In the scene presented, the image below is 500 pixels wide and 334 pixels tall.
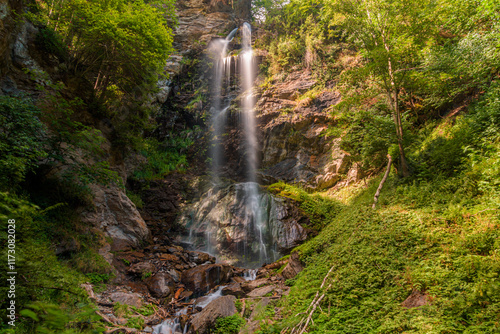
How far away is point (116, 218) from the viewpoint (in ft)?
31.0

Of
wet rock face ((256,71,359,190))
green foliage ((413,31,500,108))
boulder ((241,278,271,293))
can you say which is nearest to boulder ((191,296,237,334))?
boulder ((241,278,271,293))

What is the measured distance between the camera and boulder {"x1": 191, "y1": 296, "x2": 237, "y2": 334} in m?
5.34

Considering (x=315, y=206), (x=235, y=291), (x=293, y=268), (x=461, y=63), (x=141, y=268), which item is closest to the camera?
(x=461, y=63)

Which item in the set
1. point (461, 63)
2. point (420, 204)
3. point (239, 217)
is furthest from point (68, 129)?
point (461, 63)

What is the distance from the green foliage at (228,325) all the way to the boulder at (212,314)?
134mm

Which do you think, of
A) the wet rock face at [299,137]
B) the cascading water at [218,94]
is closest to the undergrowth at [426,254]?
the wet rock face at [299,137]

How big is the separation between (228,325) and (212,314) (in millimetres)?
579

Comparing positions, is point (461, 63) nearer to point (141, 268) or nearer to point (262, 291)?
point (262, 291)

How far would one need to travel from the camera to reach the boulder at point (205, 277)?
7.87 meters

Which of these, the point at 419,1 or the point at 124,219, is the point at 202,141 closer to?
the point at 124,219

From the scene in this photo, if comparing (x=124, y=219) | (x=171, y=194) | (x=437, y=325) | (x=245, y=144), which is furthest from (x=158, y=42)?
(x=437, y=325)

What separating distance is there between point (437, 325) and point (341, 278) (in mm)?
1934

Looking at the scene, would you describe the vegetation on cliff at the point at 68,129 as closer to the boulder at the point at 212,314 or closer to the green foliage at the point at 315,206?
the boulder at the point at 212,314

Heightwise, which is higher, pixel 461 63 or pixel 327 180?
pixel 461 63
